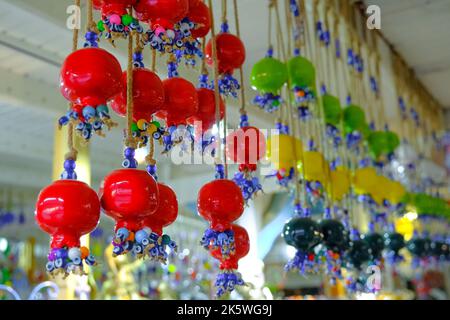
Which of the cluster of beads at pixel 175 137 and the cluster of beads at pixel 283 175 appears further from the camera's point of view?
the cluster of beads at pixel 283 175

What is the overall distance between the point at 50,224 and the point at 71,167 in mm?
79

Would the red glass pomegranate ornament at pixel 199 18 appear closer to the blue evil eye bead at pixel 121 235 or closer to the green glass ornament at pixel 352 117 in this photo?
the blue evil eye bead at pixel 121 235

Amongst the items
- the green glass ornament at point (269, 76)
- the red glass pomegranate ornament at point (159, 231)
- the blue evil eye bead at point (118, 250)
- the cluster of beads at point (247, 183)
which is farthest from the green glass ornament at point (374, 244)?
the blue evil eye bead at point (118, 250)

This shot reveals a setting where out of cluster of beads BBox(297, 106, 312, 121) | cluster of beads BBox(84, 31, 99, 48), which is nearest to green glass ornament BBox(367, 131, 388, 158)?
cluster of beads BBox(297, 106, 312, 121)

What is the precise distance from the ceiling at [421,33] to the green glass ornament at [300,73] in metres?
0.94

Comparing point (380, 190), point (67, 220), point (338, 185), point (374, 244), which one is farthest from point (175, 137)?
point (380, 190)

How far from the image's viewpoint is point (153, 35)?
2.56ft

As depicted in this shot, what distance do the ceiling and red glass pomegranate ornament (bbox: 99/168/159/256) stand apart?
1715 millimetres

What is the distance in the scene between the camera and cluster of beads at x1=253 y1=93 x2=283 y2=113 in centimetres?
128

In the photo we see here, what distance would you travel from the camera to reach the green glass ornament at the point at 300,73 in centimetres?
135

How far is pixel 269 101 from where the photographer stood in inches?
50.3

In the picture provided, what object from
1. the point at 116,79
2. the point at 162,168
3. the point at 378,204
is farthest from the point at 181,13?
the point at 162,168

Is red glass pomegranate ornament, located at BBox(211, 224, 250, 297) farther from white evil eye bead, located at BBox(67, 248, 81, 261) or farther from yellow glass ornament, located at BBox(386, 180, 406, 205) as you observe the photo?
yellow glass ornament, located at BBox(386, 180, 406, 205)
